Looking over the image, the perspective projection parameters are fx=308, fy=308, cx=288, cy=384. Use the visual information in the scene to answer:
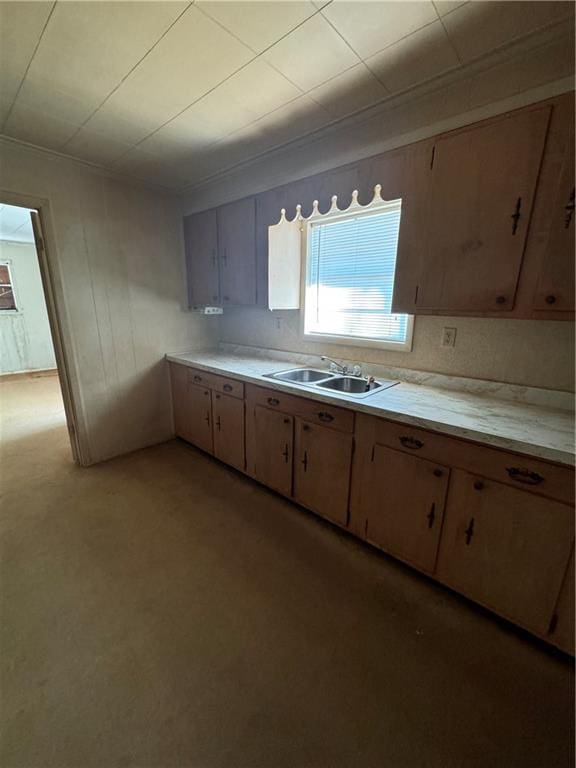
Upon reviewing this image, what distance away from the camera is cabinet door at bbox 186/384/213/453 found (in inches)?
110

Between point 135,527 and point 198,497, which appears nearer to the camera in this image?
point 135,527

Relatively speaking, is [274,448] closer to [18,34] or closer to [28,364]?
[18,34]

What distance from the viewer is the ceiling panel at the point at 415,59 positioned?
125 cm

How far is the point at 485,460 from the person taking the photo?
1.33 meters

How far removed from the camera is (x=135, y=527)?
6.81ft

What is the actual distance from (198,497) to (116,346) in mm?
1576

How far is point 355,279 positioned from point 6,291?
6389 mm

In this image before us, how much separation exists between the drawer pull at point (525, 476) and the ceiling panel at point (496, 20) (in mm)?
1700

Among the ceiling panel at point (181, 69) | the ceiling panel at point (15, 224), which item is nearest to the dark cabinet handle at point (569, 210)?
the ceiling panel at point (181, 69)

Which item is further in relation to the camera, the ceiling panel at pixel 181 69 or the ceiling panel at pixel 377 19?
the ceiling panel at pixel 181 69

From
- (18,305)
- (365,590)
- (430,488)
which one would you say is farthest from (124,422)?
(18,305)

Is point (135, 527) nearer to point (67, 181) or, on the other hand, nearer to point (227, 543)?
point (227, 543)

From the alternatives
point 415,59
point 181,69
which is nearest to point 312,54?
point 415,59

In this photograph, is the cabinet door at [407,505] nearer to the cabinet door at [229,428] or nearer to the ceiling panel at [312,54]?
the cabinet door at [229,428]
